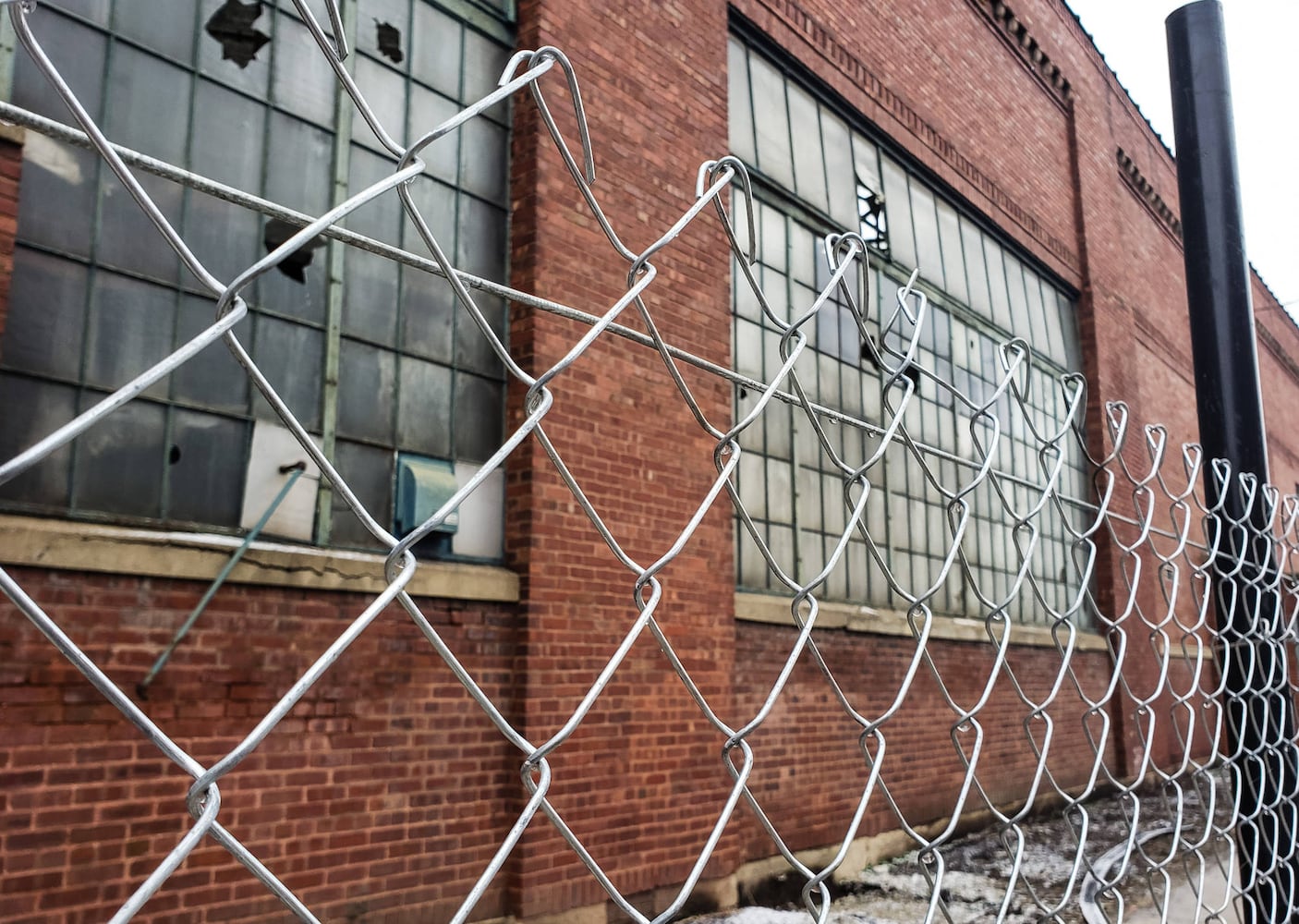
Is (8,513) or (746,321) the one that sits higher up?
(746,321)

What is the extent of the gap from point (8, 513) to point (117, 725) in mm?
854

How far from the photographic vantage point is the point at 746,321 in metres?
6.92

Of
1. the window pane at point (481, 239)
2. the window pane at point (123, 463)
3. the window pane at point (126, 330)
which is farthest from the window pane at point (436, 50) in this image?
the window pane at point (123, 463)

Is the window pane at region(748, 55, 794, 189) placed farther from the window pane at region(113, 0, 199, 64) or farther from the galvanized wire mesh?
the window pane at region(113, 0, 199, 64)

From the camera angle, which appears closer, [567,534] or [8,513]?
[8,513]

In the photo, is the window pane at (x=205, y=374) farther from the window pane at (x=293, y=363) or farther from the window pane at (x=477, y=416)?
the window pane at (x=477, y=416)

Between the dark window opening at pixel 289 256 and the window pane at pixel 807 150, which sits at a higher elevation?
the window pane at pixel 807 150

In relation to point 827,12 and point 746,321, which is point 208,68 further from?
point 827,12

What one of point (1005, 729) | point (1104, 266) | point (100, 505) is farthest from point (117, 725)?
point (1104, 266)

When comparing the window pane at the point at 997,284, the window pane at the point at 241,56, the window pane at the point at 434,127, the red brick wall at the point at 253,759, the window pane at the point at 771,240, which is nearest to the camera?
the red brick wall at the point at 253,759

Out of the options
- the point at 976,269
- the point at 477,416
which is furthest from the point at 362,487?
the point at 976,269

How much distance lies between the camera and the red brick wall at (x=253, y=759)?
11.0ft

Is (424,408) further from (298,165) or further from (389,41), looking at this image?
(389,41)

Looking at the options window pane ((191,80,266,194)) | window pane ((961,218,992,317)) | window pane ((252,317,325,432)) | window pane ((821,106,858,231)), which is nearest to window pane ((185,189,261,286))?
window pane ((191,80,266,194))
